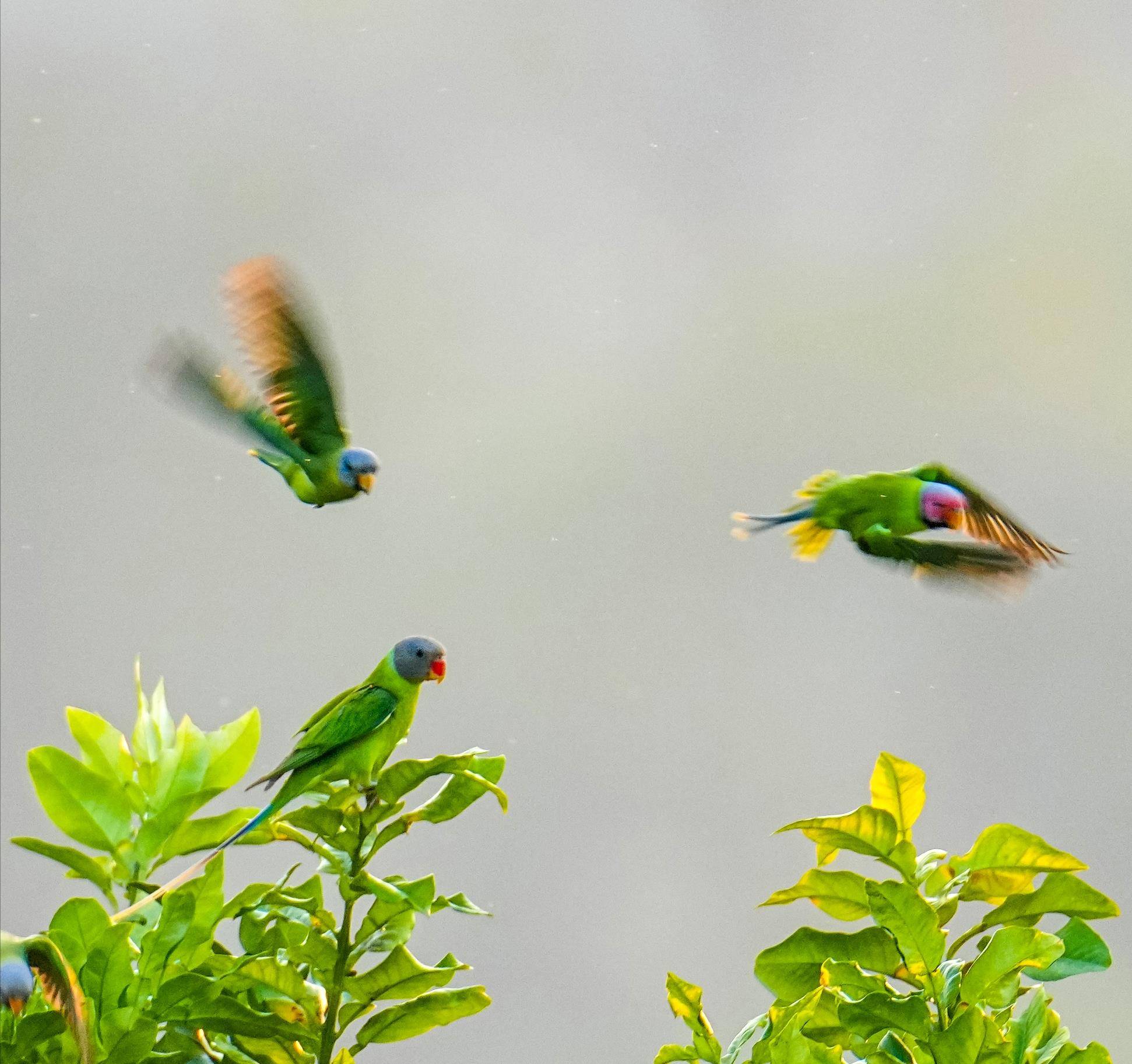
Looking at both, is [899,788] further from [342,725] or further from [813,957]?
[342,725]

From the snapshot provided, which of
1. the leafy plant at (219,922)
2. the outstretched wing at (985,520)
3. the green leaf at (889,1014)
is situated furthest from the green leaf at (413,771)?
the outstretched wing at (985,520)

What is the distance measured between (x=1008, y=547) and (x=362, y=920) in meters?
0.62

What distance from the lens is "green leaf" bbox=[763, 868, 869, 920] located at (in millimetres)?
583

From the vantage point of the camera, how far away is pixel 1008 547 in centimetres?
97

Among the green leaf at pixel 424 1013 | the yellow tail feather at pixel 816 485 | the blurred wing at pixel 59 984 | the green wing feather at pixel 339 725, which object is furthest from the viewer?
the yellow tail feather at pixel 816 485

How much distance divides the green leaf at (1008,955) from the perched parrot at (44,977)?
39cm

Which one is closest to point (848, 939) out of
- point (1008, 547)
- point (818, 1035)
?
point (818, 1035)

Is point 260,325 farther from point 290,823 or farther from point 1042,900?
point 1042,900

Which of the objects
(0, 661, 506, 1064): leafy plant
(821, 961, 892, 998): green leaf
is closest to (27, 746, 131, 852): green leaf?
(0, 661, 506, 1064): leafy plant

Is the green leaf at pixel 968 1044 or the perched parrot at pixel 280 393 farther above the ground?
the perched parrot at pixel 280 393

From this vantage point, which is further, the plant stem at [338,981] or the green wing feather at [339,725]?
the green wing feather at [339,725]

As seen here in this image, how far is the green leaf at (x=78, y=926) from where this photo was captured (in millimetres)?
569

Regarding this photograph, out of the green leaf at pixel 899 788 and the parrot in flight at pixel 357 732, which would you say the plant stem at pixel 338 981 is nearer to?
the parrot in flight at pixel 357 732

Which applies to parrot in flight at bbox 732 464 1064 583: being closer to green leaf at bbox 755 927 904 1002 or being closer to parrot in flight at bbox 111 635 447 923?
parrot in flight at bbox 111 635 447 923
